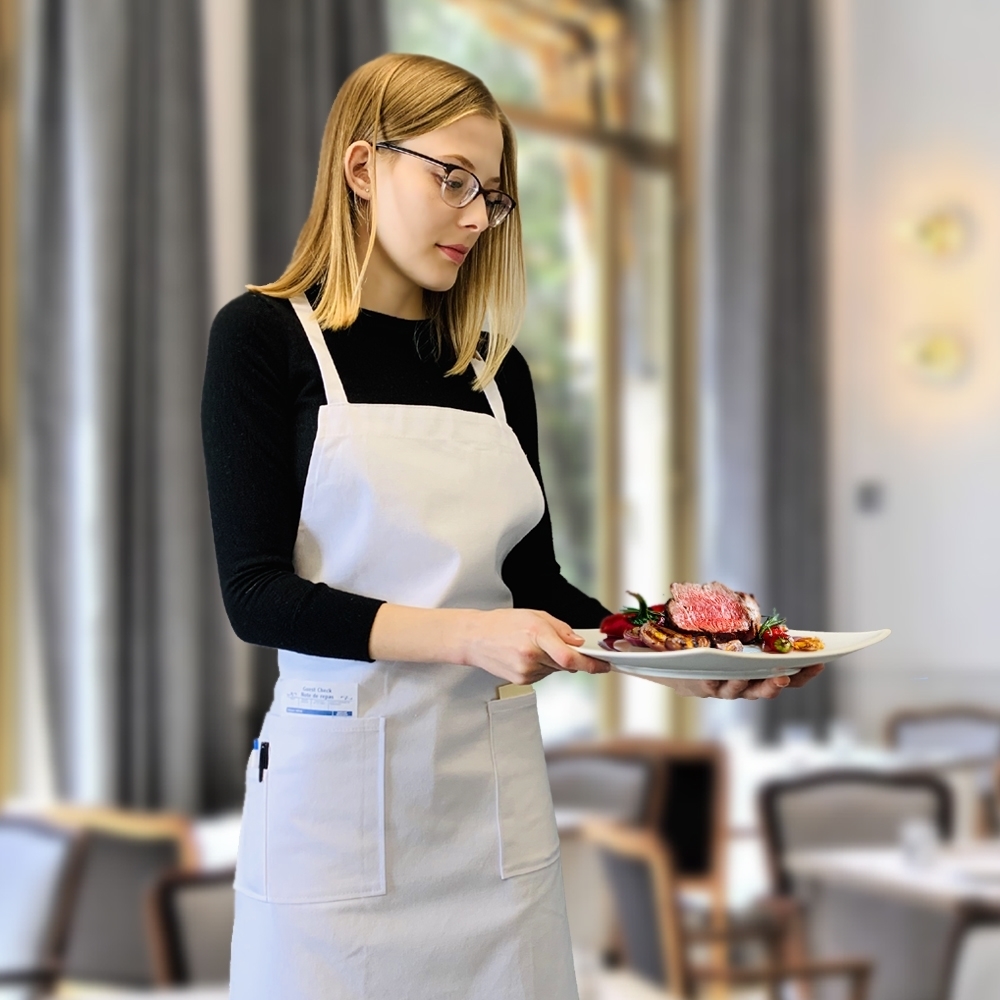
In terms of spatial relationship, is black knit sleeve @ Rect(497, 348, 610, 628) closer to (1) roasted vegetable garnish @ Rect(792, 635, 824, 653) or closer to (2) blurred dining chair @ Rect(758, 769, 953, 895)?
(1) roasted vegetable garnish @ Rect(792, 635, 824, 653)

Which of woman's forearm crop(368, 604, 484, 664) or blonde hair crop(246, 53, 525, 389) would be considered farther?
blonde hair crop(246, 53, 525, 389)

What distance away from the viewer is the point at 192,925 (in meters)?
2.20

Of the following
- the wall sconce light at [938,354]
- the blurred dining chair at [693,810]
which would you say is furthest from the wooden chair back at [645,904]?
the wall sconce light at [938,354]

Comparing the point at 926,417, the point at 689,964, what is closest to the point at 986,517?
the point at 926,417

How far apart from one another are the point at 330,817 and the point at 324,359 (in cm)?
37

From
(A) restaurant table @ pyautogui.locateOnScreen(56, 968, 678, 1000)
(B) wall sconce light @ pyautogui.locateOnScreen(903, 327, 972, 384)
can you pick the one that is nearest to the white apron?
(A) restaurant table @ pyautogui.locateOnScreen(56, 968, 678, 1000)

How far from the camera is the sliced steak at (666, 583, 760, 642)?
1103 millimetres

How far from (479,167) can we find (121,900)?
6.79ft

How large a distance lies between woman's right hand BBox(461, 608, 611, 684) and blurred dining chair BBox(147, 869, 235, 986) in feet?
4.38

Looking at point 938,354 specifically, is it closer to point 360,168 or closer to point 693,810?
point 693,810

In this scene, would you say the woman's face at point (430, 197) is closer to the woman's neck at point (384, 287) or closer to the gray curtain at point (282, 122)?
the woman's neck at point (384, 287)

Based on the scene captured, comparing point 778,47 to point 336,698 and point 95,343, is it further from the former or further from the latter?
point 336,698

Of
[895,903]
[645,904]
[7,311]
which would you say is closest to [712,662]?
[645,904]

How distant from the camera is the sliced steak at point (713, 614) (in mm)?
1103
